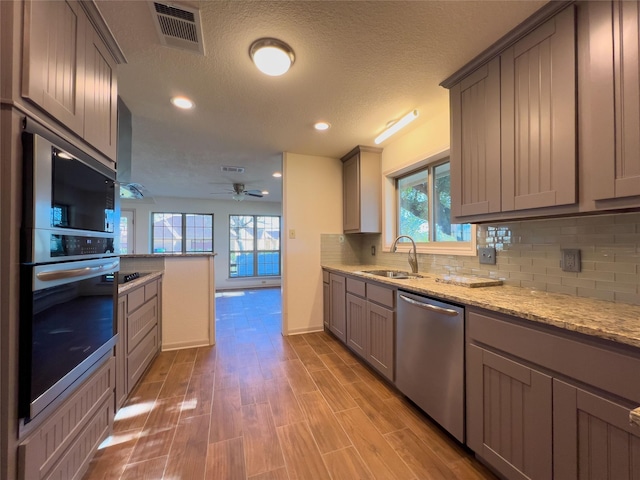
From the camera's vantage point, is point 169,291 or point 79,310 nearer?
point 79,310

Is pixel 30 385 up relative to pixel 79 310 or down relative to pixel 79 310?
down

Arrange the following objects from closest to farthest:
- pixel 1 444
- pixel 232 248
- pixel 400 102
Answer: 1. pixel 1 444
2. pixel 400 102
3. pixel 232 248

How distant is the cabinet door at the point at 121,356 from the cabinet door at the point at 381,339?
190 cm

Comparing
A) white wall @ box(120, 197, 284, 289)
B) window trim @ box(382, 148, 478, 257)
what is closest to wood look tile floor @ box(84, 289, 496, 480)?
window trim @ box(382, 148, 478, 257)

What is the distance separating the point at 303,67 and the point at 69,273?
1.69 m

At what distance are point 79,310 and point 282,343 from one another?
220cm

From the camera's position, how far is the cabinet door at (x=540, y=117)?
120 centimetres

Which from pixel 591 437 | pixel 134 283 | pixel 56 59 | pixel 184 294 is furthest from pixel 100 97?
→ pixel 591 437

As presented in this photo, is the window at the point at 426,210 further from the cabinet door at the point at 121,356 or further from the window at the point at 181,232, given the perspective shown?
the window at the point at 181,232

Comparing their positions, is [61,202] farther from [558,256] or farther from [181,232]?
[181,232]

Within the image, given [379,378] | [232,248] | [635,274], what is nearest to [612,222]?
[635,274]

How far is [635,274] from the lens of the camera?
1225 millimetres

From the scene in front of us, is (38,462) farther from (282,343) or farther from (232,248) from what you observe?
(232,248)

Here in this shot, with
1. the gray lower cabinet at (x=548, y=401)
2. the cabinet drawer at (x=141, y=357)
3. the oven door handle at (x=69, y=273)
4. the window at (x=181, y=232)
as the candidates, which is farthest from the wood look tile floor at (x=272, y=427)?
the window at (x=181, y=232)
